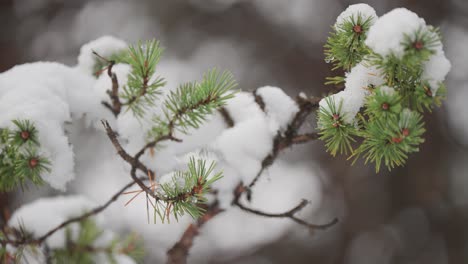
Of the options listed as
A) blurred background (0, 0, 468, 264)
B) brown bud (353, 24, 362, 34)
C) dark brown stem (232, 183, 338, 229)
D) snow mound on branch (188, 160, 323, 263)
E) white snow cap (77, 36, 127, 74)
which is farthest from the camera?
snow mound on branch (188, 160, 323, 263)

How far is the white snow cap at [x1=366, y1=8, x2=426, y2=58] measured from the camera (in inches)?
21.0

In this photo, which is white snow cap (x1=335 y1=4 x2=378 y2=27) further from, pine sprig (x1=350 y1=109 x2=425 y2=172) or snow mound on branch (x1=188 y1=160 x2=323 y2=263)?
snow mound on branch (x1=188 y1=160 x2=323 y2=263)

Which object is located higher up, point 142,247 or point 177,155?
point 177,155

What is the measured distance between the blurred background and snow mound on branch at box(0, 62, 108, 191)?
101 inches

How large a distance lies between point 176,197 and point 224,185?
23 centimetres

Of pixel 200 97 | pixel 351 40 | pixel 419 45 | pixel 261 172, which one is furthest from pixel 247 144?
pixel 419 45

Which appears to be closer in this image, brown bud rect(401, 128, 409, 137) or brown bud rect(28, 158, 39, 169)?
brown bud rect(401, 128, 409, 137)

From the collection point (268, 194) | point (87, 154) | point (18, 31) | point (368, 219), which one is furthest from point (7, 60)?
point (368, 219)

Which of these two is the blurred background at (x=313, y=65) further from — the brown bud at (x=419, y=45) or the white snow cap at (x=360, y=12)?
the brown bud at (x=419, y=45)

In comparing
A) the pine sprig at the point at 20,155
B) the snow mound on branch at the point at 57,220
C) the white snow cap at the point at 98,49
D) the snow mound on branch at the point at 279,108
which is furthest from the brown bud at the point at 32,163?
the snow mound on branch at the point at 279,108

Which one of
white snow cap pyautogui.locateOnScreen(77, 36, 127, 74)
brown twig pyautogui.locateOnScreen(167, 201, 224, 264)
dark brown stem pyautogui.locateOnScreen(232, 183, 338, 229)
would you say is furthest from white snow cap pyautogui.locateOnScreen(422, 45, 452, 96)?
white snow cap pyautogui.locateOnScreen(77, 36, 127, 74)

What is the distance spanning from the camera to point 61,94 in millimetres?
814

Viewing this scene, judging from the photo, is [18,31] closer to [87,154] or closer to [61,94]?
[87,154]

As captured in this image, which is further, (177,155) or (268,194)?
(268,194)
